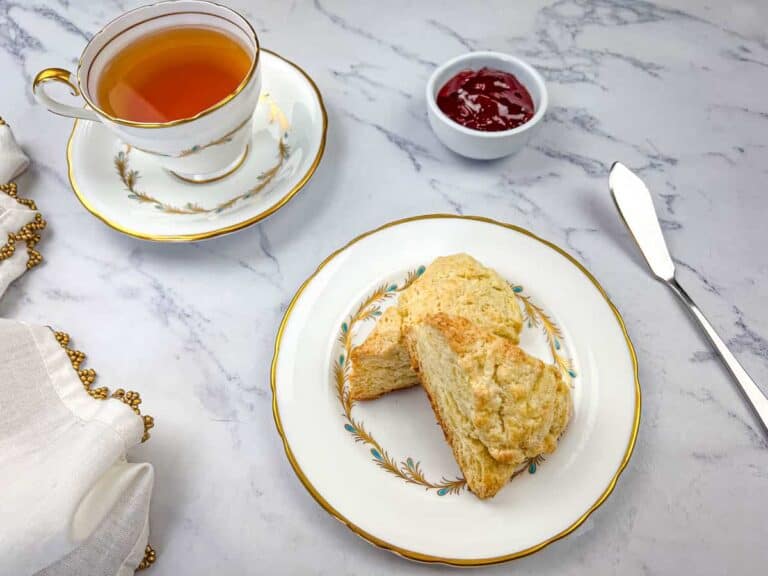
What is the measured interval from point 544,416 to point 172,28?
150 cm

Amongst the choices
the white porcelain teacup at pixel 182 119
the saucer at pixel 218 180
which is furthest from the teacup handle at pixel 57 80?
the saucer at pixel 218 180

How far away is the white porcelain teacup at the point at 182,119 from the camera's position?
5.80 ft

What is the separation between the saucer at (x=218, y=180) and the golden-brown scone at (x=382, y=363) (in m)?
0.52

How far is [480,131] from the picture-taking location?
1981 millimetres

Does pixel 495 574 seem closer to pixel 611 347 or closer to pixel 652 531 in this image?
pixel 652 531

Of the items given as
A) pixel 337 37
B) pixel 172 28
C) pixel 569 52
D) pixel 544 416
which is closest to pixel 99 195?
pixel 172 28

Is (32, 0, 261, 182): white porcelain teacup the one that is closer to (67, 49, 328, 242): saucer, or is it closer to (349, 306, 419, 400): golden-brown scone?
(67, 49, 328, 242): saucer

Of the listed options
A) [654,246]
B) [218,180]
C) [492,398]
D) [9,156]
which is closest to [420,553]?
[492,398]

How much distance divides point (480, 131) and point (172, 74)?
0.92 m

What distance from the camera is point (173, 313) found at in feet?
6.43

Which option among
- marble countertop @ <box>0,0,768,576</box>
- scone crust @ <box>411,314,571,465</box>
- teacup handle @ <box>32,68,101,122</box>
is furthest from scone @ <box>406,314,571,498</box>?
teacup handle @ <box>32,68,101,122</box>

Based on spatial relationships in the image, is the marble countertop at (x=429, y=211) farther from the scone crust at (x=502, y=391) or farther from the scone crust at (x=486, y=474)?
the scone crust at (x=502, y=391)

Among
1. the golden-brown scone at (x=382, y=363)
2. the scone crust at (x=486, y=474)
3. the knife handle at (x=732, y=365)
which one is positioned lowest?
the knife handle at (x=732, y=365)

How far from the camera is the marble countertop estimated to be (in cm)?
166
